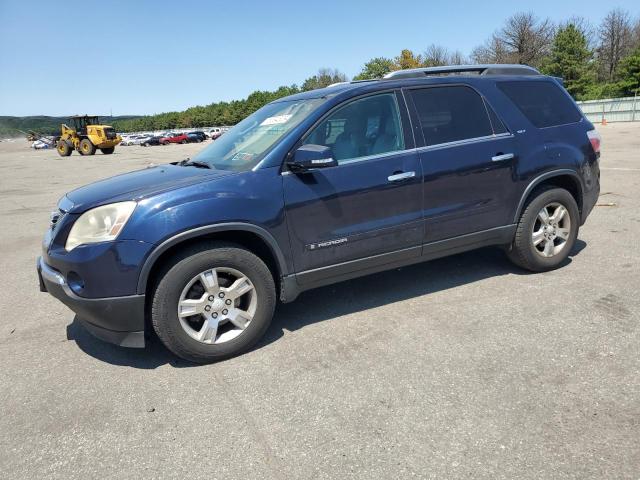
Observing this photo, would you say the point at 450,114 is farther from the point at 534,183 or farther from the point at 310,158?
the point at 310,158

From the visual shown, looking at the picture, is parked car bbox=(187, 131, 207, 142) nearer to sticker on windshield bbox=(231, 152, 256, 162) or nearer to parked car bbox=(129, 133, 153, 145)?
parked car bbox=(129, 133, 153, 145)

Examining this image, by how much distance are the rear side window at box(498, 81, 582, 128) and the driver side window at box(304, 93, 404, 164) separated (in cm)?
128

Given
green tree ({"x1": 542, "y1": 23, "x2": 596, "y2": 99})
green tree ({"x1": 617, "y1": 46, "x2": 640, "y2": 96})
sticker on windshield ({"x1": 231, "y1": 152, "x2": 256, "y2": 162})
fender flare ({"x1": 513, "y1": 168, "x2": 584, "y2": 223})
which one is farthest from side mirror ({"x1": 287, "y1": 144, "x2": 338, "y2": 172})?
green tree ({"x1": 542, "y1": 23, "x2": 596, "y2": 99})

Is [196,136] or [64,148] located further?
[196,136]

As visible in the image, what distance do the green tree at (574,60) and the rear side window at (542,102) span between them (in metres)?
54.6

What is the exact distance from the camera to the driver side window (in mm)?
3660

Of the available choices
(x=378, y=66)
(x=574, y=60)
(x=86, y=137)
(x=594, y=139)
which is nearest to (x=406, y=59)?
(x=378, y=66)

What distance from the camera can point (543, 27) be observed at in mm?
62969

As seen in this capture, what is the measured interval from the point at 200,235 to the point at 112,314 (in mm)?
730

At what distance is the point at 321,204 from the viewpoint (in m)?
3.49

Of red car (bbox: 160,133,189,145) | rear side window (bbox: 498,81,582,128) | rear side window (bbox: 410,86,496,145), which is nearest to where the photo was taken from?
rear side window (bbox: 410,86,496,145)

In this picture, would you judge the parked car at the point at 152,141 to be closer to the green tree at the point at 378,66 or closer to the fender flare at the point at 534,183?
the green tree at the point at 378,66

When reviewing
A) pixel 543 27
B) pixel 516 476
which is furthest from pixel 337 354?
pixel 543 27

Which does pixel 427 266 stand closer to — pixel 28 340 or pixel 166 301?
pixel 166 301
